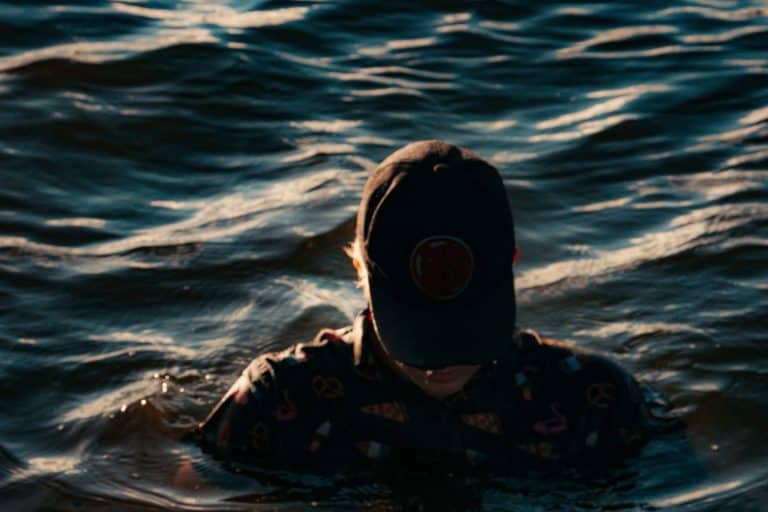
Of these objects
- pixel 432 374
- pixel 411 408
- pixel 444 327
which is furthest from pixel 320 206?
pixel 444 327

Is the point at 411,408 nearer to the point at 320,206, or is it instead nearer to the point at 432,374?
the point at 432,374

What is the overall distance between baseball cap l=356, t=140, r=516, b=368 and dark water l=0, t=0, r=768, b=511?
65 cm

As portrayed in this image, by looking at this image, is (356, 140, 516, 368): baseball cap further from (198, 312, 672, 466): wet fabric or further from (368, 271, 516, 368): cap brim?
(198, 312, 672, 466): wet fabric

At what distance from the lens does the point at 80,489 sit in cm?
475

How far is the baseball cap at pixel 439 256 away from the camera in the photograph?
13.1ft

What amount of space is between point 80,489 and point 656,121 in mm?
4840

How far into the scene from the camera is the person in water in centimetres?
402

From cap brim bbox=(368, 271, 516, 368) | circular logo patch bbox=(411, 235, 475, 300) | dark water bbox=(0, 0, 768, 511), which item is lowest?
dark water bbox=(0, 0, 768, 511)

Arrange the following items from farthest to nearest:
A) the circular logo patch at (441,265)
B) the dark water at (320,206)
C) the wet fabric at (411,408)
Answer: the dark water at (320,206)
the wet fabric at (411,408)
the circular logo patch at (441,265)

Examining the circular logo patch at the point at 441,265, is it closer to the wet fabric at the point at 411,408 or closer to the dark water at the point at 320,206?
the wet fabric at the point at 411,408

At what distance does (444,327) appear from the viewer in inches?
159

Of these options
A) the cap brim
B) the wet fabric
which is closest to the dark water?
the wet fabric

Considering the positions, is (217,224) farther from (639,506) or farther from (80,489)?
(639,506)

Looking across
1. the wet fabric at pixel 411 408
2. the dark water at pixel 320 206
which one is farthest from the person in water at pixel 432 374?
the dark water at pixel 320 206
